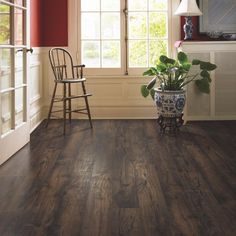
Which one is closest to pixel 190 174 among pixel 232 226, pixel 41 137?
pixel 232 226

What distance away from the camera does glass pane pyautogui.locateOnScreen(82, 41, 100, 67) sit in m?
5.50

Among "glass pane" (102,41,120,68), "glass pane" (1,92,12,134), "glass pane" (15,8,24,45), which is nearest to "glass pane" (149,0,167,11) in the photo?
"glass pane" (102,41,120,68)

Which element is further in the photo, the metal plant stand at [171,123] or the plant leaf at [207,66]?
the plant leaf at [207,66]

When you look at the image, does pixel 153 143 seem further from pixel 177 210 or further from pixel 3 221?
pixel 3 221

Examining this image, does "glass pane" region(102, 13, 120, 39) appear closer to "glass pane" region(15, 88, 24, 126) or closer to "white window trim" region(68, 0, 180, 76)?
"white window trim" region(68, 0, 180, 76)

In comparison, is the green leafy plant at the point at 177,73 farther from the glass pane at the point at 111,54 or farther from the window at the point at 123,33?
the glass pane at the point at 111,54

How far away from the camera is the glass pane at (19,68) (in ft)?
11.8

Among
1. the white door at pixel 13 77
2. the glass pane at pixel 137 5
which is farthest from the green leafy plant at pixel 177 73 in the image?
the white door at pixel 13 77

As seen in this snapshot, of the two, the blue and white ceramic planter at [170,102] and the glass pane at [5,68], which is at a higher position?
the glass pane at [5,68]

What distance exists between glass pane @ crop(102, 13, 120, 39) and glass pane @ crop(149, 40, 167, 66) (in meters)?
0.48

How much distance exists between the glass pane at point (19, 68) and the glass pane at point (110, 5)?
6.72 feet

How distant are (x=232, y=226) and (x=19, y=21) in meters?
2.61

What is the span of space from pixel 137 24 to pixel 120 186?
3.30 metres

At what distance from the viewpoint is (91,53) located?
551cm
